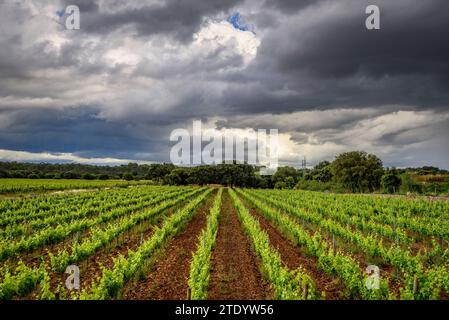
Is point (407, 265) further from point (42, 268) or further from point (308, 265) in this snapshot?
point (42, 268)

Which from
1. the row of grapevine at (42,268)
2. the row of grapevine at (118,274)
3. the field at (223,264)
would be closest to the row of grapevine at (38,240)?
the field at (223,264)

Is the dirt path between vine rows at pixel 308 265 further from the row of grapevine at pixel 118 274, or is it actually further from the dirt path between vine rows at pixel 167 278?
the row of grapevine at pixel 118 274

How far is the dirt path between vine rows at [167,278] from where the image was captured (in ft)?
27.6

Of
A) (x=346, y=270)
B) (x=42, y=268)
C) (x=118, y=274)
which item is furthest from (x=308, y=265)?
(x=42, y=268)

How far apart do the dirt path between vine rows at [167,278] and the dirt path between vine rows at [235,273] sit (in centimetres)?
88

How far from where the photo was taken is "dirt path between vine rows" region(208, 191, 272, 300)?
27.9 ft

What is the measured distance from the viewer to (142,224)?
63.3ft

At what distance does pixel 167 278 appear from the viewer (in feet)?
31.7

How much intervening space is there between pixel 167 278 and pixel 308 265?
16.1ft

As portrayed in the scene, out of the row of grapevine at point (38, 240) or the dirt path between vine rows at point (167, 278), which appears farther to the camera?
the row of grapevine at point (38, 240)

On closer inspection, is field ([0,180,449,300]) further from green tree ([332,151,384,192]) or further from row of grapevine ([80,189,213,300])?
green tree ([332,151,384,192])

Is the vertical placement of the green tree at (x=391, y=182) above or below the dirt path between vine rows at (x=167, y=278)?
above
